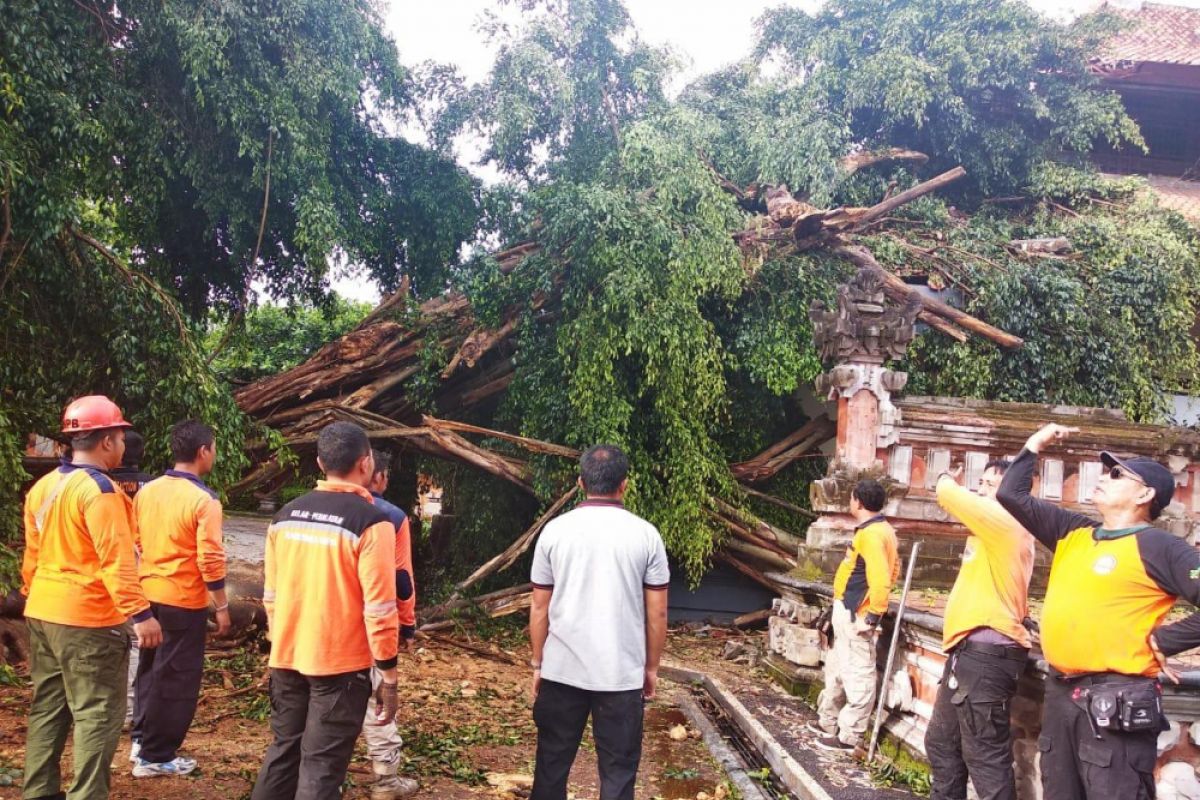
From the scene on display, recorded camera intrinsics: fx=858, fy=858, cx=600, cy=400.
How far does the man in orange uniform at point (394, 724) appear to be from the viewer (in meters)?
4.07

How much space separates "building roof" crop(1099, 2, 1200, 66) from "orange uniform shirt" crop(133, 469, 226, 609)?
13511 mm

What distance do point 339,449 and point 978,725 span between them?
3.12 m

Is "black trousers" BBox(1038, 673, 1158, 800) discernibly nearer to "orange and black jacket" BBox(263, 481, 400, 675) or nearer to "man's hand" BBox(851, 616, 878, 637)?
"man's hand" BBox(851, 616, 878, 637)

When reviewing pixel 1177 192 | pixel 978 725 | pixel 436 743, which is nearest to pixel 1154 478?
pixel 978 725

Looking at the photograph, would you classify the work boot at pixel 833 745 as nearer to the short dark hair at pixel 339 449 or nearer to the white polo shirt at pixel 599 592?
the white polo shirt at pixel 599 592

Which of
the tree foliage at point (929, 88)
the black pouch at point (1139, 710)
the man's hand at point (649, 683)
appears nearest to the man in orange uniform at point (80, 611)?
the man's hand at point (649, 683)

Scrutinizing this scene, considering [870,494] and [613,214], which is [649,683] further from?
[613,214]

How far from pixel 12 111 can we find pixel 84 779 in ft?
14.5

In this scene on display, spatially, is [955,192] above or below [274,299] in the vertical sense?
above

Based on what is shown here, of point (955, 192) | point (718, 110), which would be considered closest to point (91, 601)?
point (718, 110)

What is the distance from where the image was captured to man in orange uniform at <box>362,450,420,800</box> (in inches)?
160

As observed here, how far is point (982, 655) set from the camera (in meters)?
3.98

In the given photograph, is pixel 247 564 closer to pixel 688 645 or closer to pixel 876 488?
pixel 688 645

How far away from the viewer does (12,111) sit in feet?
18.6
